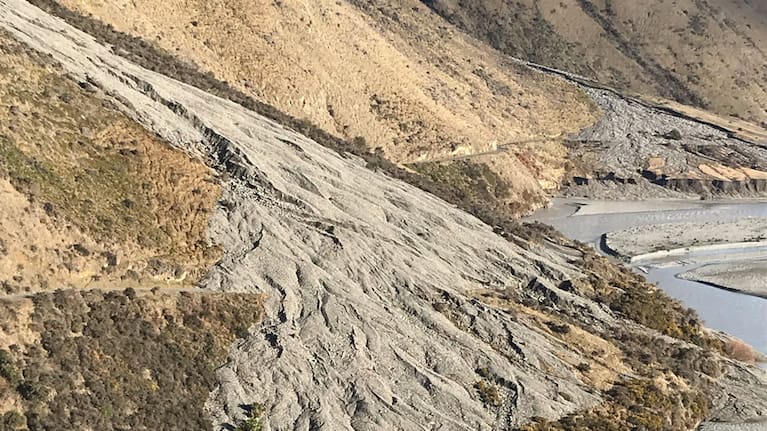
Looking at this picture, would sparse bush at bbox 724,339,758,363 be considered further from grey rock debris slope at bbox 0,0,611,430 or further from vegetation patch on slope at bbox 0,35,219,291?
vegetation patch on slope at bbox 0,35,219,291

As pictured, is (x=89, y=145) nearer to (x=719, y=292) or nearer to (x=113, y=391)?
(x=113, y=391)

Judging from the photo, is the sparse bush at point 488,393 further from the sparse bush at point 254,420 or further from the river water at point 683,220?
the river water at point 683,220

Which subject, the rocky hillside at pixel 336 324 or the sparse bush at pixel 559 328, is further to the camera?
the sparse bush at pixel 559 328

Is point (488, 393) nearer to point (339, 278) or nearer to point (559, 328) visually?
point (339, 278)

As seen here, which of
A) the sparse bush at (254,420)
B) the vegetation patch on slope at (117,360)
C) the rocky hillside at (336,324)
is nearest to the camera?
the vegetation patch on slope at (117,360)

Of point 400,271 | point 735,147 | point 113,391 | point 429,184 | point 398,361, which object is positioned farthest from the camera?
point 735,147

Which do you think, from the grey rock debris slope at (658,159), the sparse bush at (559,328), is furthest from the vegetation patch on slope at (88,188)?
the grey rock debris slope at (658,159)

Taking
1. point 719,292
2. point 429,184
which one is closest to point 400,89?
point 429,184

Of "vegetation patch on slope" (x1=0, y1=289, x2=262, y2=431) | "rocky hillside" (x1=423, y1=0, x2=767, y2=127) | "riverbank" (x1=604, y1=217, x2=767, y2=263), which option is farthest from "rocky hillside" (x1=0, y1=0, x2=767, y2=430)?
"rocky hillside" (x1=423, y1=0, x2=767, y2=127)
